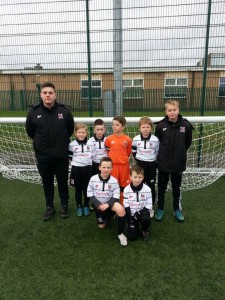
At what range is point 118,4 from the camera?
166 inches

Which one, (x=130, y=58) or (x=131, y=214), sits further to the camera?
(x=130, y=58)

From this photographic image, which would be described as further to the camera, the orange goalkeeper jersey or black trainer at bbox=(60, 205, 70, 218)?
black trainer at bbox=(60, 205, 70, 218)

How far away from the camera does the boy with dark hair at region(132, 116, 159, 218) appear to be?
315 centimetres

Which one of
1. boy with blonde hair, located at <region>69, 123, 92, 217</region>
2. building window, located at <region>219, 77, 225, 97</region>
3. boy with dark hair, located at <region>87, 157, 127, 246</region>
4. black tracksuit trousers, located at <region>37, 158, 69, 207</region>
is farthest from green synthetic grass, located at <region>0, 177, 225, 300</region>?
building window, located at <region>219, 77, 225, 97</region>

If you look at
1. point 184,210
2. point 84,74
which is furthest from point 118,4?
point 184,210

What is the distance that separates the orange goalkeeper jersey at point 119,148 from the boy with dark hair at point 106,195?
27cm

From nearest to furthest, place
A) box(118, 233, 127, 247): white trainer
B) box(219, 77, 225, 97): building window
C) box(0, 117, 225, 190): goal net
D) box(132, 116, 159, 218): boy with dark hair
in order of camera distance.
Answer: box(118, 233, 127, 247): white trainer < box(132, 116, 159, 218): boy with dark hair < box(0, 117, 225, 190): goal net < box(219, 77, 225, 97): building window

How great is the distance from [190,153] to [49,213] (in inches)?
112

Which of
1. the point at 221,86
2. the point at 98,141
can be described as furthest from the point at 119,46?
the point at 221,86

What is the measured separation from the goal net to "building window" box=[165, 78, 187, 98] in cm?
121

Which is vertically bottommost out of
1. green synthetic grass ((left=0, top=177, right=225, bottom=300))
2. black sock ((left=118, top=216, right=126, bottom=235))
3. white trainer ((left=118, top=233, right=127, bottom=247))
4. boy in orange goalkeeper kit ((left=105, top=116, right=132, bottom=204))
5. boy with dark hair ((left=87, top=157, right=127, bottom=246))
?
green synthetic grass ((left=0, top=177, right=225, bottom=300))

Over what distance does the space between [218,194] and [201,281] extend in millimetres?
2032

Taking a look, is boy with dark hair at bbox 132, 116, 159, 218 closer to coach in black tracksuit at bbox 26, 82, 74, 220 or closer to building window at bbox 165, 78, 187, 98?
coach in black tracksuit at bbox 26, 82, 74, 220

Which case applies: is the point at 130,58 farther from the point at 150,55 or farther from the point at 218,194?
the point at 218,194
